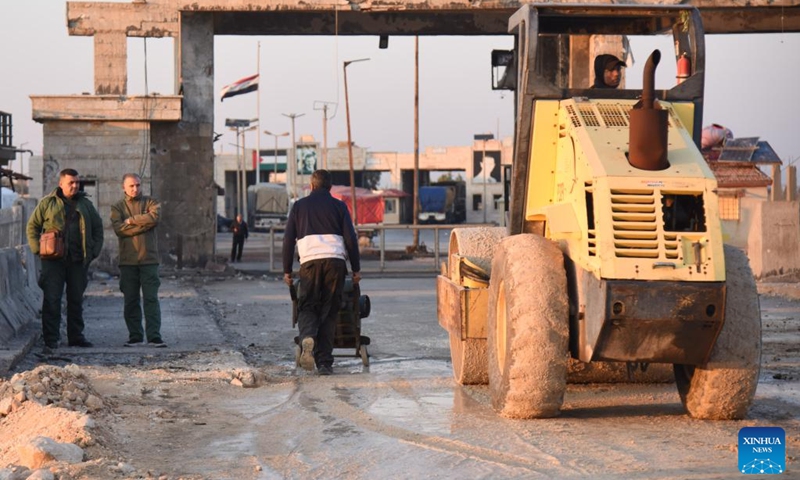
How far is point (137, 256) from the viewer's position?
549 inches

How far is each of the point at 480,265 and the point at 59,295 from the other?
533 centimetres

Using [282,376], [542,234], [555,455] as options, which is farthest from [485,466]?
[282,376]

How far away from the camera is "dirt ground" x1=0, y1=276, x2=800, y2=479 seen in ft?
24.0

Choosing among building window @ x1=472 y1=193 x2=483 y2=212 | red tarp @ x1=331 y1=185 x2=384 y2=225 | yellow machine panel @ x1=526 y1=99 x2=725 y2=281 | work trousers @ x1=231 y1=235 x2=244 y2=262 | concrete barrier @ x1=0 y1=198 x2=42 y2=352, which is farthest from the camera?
building window @ x1=472 y1=193 x2=483 y2=212

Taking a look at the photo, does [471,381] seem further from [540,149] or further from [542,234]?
[540,149]

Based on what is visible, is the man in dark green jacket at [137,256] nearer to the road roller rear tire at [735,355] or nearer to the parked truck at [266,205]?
the road roller rear tire at [735,355]

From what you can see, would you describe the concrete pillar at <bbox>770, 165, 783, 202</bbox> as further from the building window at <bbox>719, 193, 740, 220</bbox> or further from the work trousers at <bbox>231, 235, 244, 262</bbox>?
the work trousers at <bbox>231, 235, 244, 262</bbox>

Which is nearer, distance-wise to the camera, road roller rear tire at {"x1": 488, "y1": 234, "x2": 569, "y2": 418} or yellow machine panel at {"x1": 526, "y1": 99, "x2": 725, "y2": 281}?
yellow machine panel at {"x1": 526, "y1": 99, "x2": 725, "y2": 281}

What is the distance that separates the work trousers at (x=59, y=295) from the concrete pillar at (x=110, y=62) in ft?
60.7

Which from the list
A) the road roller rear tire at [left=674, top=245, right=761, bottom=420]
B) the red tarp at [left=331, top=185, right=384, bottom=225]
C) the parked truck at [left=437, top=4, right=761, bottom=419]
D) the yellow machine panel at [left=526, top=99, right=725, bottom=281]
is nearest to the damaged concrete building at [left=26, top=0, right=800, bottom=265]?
the parked truck at [left=437, top=4, right=761, bottom=419]

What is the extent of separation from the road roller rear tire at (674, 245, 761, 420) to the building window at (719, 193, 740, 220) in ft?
113

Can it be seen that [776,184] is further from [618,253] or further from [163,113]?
[618,253]

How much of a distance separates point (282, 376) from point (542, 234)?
10.3 feet

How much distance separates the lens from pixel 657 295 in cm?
798
